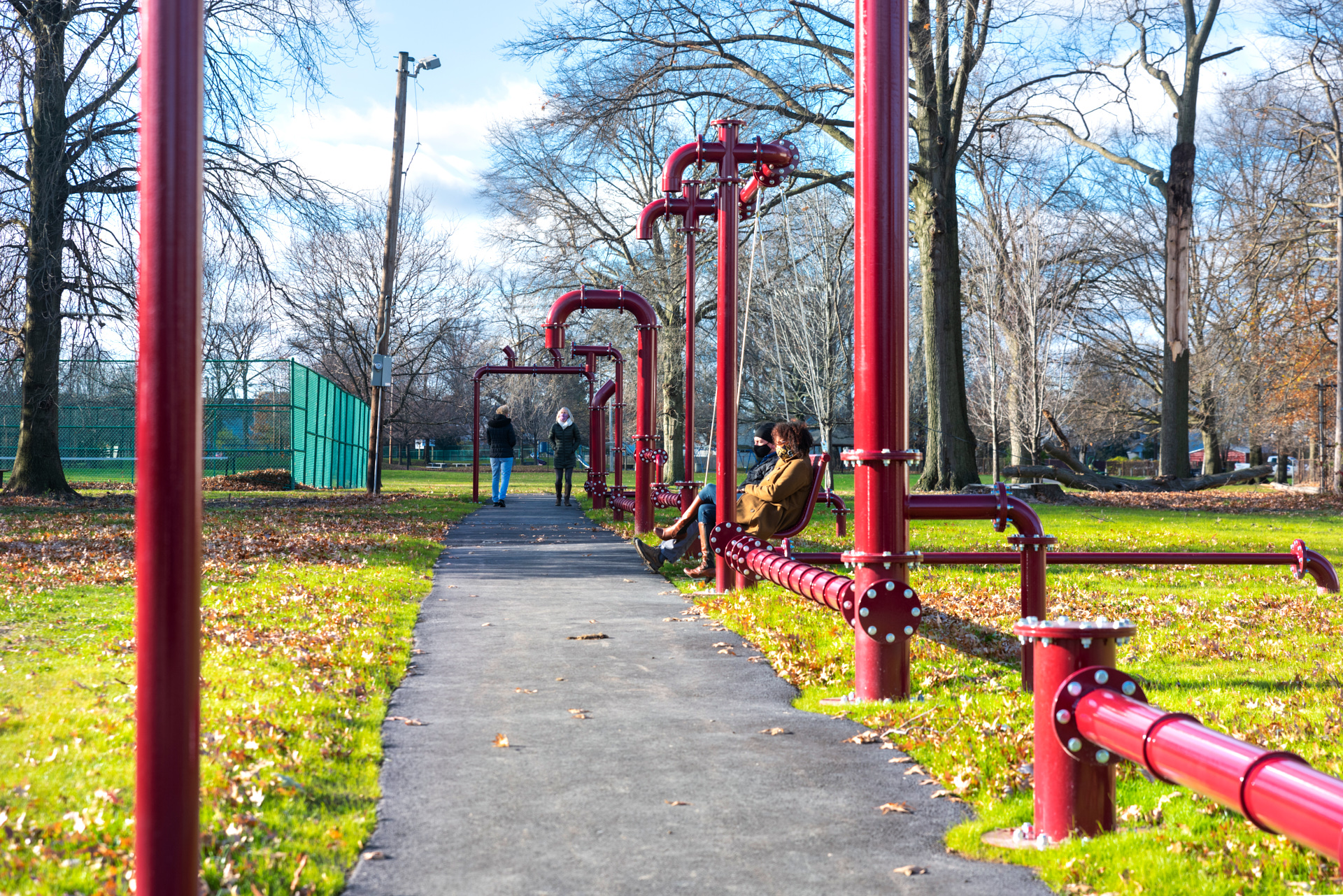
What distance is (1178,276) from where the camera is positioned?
2338 centimetres

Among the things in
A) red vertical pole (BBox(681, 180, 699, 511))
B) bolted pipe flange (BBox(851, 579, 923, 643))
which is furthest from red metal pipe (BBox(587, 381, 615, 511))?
bolted pipe flange (BBox(851, 579, 923, 643))

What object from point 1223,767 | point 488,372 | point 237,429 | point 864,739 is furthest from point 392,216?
point 1223,767

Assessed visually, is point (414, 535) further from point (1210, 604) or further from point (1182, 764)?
point (1182, 764)

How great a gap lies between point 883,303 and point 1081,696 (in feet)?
8.29

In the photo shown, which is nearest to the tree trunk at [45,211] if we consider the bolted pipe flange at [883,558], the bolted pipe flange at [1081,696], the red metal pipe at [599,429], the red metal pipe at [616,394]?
the red metal pipe at [616,394]

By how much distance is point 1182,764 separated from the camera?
2.66 m

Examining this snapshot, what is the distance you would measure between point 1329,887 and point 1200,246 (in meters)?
40.4

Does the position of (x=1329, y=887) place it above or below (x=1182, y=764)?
below

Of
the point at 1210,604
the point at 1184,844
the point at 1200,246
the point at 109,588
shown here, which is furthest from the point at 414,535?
the point at 1200,246

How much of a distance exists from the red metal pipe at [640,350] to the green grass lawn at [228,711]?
4.47 m

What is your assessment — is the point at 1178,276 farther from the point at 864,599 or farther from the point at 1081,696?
the point at 1081,696

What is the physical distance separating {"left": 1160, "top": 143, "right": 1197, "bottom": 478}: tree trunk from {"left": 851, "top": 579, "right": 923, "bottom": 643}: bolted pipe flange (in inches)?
825

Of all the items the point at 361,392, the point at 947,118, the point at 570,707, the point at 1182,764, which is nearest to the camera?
the point at 1182,764

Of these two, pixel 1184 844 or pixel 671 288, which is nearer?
pixel 1184 844
